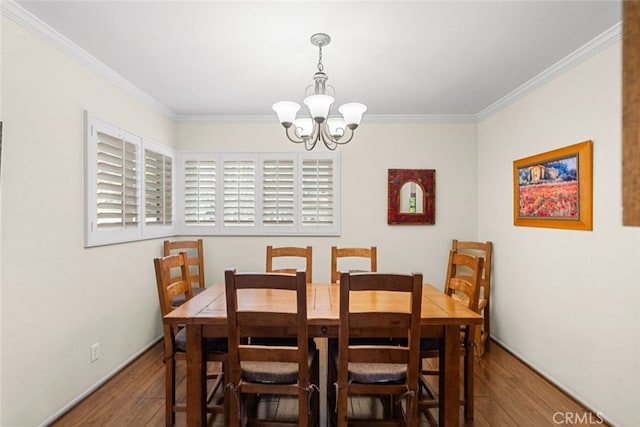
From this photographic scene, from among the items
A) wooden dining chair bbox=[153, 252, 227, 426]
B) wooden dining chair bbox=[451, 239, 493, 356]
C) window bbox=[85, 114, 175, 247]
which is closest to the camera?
wooden dining chair bbox=[153, 252, 227, 426]

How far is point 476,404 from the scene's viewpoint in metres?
2.52

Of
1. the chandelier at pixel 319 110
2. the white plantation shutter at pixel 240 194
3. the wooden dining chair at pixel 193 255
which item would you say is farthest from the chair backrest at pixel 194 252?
the chandelier at pixel 319 110

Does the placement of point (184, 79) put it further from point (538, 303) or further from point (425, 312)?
point (538, 303)

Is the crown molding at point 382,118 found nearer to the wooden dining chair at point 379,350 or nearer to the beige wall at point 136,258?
the beige wall at point 136,258

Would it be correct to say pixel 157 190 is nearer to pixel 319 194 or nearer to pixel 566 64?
pixel 319 194

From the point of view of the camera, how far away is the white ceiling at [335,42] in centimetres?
198

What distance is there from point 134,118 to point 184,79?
654 millimetres

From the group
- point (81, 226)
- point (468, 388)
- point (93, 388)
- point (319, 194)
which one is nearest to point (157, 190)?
point (81, 226)

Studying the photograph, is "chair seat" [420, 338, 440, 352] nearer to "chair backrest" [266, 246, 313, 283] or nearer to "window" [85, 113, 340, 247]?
"chair backrest" [266, 246, 313, 283]

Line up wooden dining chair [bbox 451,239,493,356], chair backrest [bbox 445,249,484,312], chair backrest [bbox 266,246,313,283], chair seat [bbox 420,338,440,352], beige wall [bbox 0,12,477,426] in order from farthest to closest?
wooden dining chair [bbox 451,239,493,356] → chair backrest [bbox 266,246,313,283] → chair backrest [bbox 445,249,484,312] → chair seat [bbox 420,338,440,352] → beige wall [bbox 0,12,477,426]

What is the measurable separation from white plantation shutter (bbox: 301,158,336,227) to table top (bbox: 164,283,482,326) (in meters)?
1.58

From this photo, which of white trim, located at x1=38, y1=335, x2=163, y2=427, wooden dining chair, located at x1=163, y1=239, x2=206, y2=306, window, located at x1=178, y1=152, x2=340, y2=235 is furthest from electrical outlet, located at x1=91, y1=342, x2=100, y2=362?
window, located at x1=178, y1=152, x2=340, y2=235

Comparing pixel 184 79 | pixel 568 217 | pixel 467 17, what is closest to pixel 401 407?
pixel 568 217

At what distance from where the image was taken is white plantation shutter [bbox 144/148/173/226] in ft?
11.4
